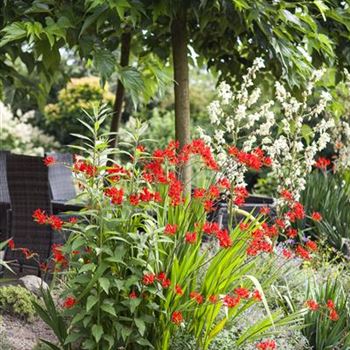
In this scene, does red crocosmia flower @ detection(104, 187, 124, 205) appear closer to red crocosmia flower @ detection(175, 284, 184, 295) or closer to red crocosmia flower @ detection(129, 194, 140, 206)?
red crocosmia flower @ detection(129, 194, 140, 206)

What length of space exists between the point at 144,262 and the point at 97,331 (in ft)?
1.18

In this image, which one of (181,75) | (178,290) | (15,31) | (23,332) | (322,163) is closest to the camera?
(178,290)

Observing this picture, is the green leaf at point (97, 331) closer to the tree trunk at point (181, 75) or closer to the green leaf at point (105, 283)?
the green leaf at point (105, 283)

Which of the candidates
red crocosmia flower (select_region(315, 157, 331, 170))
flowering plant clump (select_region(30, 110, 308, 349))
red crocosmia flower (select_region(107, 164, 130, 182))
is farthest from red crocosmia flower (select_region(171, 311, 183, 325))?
red crocosmia flower (select_region(315, 157, 331, 170))

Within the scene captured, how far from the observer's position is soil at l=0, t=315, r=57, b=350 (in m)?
3.92

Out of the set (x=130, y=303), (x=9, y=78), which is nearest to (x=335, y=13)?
(x=9, y=78)

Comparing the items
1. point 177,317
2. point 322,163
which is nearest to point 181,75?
point 322,163

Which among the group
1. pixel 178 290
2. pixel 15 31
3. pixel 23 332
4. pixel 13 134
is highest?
pixel 15 31

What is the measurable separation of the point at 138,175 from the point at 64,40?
180 cm

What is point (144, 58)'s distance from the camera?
7.17 metres

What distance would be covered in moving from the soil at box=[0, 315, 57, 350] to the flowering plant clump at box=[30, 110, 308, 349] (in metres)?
0.30

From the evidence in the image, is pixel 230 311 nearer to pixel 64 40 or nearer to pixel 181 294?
pixel 181 294

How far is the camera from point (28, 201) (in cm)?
541

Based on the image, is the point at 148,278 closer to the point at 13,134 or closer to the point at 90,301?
the point at 90,301
